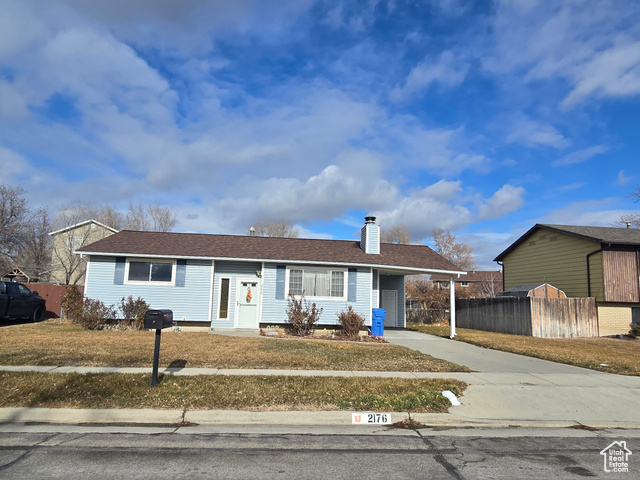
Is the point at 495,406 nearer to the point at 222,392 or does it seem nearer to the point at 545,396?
the point at 545,396

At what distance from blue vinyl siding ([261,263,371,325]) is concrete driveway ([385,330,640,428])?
6380 mm

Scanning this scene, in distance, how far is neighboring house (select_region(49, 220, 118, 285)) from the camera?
110 ft

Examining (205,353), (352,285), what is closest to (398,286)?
(352,285)

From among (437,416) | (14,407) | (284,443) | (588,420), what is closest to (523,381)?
(588,420)

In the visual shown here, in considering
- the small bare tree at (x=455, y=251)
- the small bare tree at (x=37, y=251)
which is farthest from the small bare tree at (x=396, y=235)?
the small bare tree at (x=37, y=251)

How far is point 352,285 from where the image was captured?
672 inches

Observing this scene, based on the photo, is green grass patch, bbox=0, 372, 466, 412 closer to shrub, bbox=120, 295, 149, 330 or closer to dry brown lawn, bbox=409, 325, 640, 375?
dry brown lawn, bbox=409, 325, 640, 375

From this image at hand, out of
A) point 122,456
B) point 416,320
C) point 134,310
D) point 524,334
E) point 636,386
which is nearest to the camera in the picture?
point 122,456

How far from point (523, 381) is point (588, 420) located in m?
2.11

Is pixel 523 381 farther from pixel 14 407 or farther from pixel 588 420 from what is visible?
pixel 14 407

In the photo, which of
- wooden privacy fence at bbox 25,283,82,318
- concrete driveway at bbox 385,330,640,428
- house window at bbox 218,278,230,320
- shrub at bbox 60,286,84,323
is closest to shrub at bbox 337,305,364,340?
house window at bbox 218,278,230,320

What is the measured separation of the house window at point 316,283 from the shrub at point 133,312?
18.7 feet

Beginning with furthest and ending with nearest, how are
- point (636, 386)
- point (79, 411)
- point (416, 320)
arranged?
Answer: point (416, 320) → point (636, 386) → point (79, 411)

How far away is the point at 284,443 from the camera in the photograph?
5.24 meters
